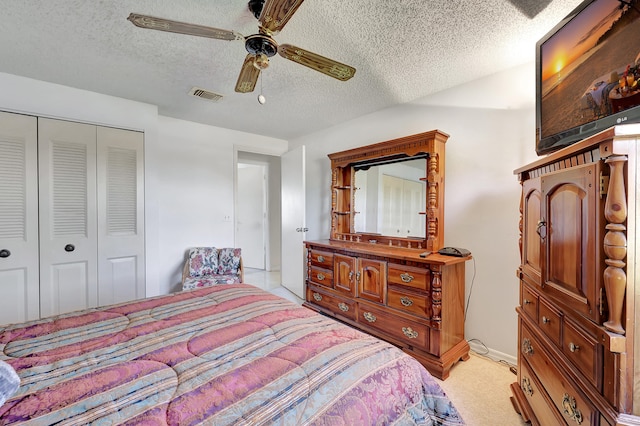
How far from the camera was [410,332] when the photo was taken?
2.10 m

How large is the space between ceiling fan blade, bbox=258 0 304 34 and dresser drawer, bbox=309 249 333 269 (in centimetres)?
210

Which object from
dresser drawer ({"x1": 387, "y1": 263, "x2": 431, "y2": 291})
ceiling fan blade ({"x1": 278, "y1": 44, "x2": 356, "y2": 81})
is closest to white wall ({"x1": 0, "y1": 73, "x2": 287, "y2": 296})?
ceiling fan blade ({"x1": 278, "y1": 44, "x2": 356, "y2": 81})

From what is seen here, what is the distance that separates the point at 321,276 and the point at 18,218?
9.20 ft

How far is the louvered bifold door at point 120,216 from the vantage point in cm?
264

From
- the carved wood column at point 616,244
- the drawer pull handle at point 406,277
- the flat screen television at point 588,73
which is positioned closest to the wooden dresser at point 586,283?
the carved wood column at point 616,244

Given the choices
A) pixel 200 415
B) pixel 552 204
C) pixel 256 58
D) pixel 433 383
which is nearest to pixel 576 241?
pixel 552 204

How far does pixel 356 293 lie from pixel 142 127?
288 centimetres

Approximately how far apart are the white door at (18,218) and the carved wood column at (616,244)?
3.72 meters

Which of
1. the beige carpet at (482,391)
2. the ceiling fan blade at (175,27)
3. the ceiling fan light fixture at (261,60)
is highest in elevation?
the ceiling fan blade at (175,27)

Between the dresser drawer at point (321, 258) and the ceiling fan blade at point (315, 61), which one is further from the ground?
the ceiling fan blade at point (315, 61)

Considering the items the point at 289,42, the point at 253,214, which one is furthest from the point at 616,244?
the point at 253,214

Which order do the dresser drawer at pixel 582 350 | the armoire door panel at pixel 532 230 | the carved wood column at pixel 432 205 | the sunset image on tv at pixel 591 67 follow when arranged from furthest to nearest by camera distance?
the carved wood column at pixel 432 205 → the armoire door panel at pixel 532 230 → the sunset image on tv at pixel 591 67 → the dresser drawer at pixel 582 350

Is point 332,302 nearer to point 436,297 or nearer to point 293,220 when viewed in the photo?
point 436,297

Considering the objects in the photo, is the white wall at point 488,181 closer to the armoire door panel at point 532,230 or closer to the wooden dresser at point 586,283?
the armoire door panel at point 532,230
